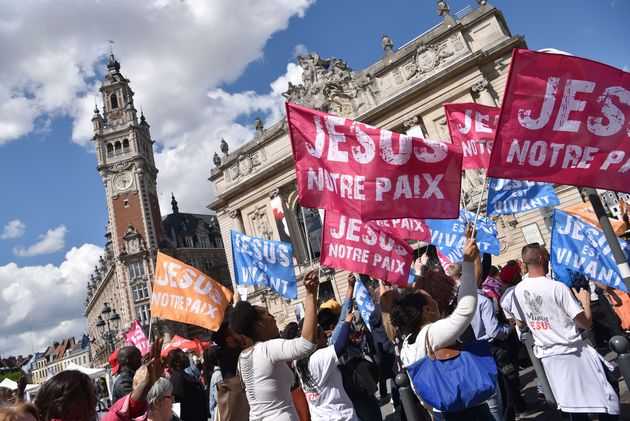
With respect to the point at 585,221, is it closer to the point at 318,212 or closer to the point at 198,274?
the point at 198,274

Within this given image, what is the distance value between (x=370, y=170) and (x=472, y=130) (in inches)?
121

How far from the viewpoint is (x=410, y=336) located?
322 centimetres

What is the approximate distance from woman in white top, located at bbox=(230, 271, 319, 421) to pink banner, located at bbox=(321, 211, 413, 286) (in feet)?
10.4

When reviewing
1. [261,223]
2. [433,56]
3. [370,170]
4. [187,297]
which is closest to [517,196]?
[370,170]

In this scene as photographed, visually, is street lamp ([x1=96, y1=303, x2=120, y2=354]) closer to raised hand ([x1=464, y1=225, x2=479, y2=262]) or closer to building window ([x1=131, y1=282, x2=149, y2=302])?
raised hand ([x1=464, y1=225, x2=479, y2=262])

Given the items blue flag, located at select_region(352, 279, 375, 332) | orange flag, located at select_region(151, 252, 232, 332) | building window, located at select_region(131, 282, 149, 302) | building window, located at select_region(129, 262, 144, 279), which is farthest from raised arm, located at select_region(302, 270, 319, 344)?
building window, located at select_region(129, 262, 144, 279)

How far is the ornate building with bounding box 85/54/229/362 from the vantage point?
4616 centimetres

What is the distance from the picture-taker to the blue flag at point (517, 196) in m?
8.03

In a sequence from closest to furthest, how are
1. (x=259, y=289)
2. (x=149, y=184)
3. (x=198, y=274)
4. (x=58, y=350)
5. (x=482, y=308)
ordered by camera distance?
(x=482, y=308) → (x=198, y=274) → (x=259, y=289) → (x=149, y=184) → (x=58, y=350)

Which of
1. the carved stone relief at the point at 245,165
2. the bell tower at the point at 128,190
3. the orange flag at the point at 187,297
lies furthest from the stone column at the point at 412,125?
the bell tower at the point at 128,190

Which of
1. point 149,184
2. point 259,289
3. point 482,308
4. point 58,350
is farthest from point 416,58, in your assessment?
point 58,350

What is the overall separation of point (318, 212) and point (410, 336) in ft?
91.0

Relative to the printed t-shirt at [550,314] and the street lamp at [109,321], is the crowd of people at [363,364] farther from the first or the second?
the street lamp at [109,321]

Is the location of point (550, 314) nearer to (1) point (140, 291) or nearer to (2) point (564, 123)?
(2) point (564, 123)
